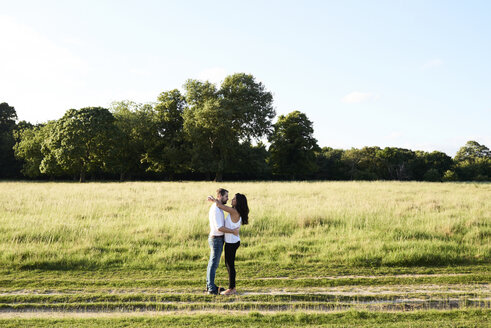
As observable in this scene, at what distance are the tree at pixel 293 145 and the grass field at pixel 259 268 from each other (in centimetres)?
3830

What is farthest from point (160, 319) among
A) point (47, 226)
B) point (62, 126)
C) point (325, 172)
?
point (325, 172)

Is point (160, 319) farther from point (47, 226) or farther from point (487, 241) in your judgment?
point (487, 241)

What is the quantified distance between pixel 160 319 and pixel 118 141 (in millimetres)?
43772

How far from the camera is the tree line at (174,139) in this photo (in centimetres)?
4219

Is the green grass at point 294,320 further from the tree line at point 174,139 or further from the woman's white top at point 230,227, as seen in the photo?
the tree line at point 174,139

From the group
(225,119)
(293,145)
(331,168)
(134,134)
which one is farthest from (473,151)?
(134,134)

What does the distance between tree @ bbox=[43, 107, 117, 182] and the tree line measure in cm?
11

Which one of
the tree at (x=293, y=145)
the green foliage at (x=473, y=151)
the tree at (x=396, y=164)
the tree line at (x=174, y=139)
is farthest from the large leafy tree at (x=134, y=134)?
the green foliage at (x=473, y=151)

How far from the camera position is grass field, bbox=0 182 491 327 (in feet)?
18.4

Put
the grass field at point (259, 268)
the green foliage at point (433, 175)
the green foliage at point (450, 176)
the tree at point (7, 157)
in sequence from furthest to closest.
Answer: the green foliage at point (433, 175), the green foliage at point (450, 176), the tree at point (7, 157), the grass field at point (259, 268)

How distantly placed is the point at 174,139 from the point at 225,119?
9.89m

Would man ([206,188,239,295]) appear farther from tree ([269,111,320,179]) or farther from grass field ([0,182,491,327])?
tree ([269,111,320,179])

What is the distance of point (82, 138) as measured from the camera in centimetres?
4038

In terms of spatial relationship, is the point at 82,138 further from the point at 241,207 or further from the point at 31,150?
the point at 241,207
